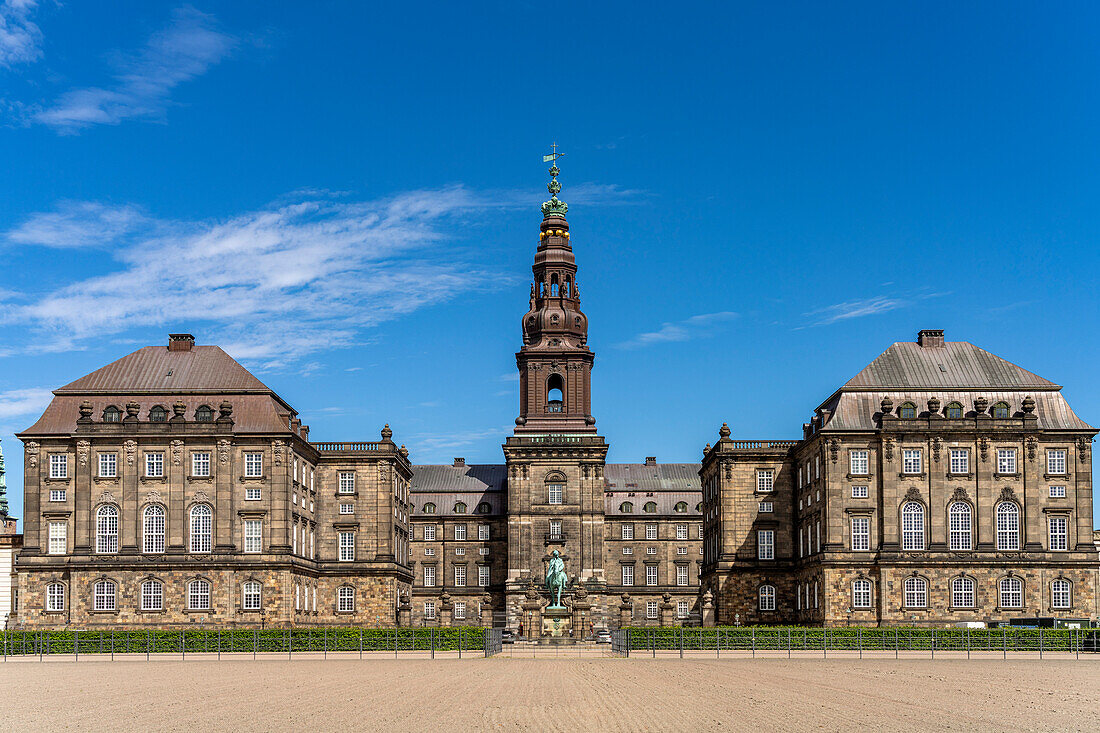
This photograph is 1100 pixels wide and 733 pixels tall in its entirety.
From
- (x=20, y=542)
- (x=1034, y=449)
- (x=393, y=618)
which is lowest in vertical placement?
(x=393, y=618)

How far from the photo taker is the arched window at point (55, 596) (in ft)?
317

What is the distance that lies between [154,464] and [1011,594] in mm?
61605

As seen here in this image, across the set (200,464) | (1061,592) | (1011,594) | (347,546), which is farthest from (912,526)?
(200,464)

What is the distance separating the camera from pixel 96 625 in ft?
314

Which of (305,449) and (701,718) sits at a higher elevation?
(305,449)

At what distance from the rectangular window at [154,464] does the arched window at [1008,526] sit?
60.0 meters

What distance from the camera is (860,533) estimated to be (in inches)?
3765

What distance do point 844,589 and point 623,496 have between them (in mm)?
46449

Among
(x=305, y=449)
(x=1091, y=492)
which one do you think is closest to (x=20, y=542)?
(x=305, y=449)

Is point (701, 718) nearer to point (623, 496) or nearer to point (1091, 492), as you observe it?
point (1091, 492)

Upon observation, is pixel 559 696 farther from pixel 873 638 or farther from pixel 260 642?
pixel 260 642

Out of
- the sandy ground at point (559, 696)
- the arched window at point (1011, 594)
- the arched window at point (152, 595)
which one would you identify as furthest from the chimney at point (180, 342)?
the arched window at point (1011, 594)

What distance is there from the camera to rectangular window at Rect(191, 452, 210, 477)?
322 ft

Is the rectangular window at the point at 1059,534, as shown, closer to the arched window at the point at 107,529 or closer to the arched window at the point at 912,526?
the arched window at the point at 912,526
